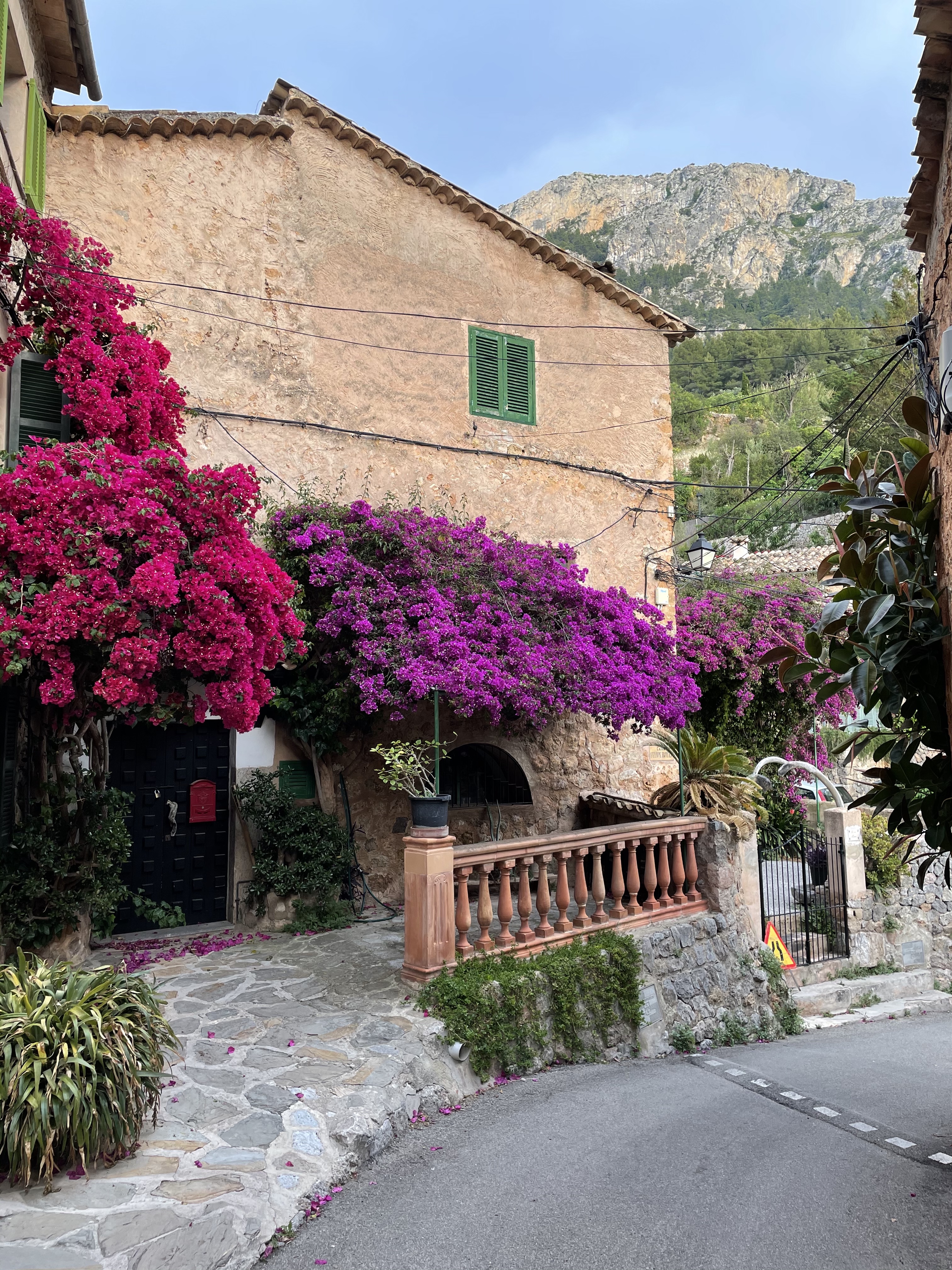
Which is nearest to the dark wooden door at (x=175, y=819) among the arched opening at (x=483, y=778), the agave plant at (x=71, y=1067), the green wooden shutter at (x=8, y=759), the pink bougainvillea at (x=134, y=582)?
the green wooden shutter at (x=8, y=759)

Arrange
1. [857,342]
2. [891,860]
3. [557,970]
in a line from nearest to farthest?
[557,970] → [891,860] → [857,342]

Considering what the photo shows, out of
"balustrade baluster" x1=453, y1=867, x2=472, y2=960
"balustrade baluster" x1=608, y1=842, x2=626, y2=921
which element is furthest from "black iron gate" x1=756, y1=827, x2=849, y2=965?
"balustrade baluster" x1=453, y1=867, x2=472, y2=960

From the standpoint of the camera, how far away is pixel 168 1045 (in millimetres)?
4812

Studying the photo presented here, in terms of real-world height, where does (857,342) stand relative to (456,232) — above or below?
above

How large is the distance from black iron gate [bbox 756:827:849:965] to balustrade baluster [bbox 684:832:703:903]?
2.34 metres

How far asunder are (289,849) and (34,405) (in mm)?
4765

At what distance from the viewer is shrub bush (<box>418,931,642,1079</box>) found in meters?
6.39

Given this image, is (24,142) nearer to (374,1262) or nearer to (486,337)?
(486,337)

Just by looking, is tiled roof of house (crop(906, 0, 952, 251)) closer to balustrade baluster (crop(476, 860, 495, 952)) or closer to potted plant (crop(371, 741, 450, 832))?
potted plant (crop(371, 741, 450, 832))

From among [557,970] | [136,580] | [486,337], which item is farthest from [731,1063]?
[486,337]

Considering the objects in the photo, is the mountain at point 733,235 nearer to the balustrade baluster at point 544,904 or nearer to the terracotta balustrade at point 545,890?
the terracotta balustrade at point 545,890

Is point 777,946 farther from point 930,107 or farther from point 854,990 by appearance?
point 930,107

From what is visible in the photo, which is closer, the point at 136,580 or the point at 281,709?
the point at 136,580

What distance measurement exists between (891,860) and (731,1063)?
633 centimetres
